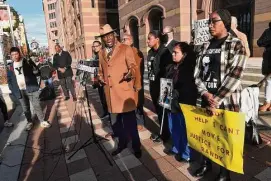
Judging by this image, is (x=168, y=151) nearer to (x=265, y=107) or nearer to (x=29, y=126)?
(x=265, y=107)

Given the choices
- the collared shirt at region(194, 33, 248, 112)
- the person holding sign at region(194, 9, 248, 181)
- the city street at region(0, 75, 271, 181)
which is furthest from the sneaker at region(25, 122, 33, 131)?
the collared shirt at region(194, 33, 248, 112)

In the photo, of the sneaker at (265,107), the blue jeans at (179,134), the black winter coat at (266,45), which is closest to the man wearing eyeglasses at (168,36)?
the blue jeans at (179,134)

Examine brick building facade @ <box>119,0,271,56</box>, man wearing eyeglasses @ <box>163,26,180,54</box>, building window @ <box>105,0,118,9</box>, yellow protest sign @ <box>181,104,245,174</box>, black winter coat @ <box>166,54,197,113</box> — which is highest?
building window @ <box>105,0,118,9</box>

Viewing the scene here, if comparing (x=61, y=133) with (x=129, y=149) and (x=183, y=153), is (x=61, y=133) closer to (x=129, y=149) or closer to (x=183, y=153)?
(x=129, y=149)

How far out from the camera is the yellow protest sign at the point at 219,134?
6.58 feet

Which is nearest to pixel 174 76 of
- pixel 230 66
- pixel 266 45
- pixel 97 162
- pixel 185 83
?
pixel 185 83

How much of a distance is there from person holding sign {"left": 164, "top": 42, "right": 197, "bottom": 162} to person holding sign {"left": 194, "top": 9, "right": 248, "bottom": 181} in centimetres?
50

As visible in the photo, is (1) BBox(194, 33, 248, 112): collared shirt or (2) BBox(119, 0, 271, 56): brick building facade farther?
(2) BBox(119, 0, 271, 56): brick building facade

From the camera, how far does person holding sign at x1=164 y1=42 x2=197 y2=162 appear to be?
2.98 m

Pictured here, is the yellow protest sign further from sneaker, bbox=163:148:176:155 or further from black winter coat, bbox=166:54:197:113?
sneaker, bbox=163:148:176:155

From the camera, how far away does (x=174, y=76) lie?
3.15 meters

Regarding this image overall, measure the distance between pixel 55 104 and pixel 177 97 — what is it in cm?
597

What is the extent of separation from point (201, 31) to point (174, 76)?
2.72 m

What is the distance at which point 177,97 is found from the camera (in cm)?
310
